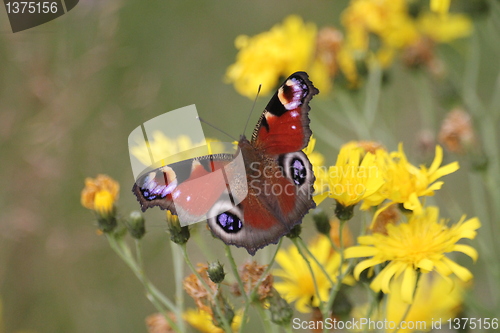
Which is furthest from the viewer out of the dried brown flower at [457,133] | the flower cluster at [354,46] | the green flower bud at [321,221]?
the flower cluster at [354,46]

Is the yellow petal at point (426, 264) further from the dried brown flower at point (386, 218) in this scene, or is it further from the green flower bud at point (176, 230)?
the green flower bud at point (176, 230)

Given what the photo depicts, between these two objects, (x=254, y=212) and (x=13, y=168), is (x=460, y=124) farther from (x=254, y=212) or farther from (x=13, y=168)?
(x=13, y=168)

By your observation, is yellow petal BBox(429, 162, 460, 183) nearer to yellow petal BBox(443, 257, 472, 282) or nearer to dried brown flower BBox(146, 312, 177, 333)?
yellow petal BBox(443, 257, 472, 282)

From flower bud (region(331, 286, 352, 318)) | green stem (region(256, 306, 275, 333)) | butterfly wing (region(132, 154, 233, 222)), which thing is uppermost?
butterfly wing (region(132, 154, 233, 222))

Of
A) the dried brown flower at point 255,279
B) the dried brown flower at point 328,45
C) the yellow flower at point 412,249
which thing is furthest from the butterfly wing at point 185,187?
the dried brown flower at point 328,45

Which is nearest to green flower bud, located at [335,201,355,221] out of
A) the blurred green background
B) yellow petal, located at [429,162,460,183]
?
yellow petal, located at [429,162,460,183]

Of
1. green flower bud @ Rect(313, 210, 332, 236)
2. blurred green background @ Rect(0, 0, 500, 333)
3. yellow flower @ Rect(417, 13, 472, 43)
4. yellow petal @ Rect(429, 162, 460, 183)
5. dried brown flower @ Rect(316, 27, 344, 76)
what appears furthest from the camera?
blurred green background @ Rect(0, 0, 500, 333)
